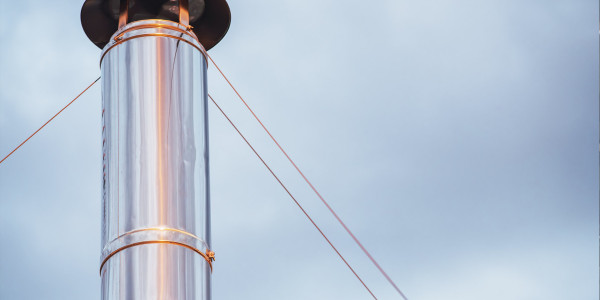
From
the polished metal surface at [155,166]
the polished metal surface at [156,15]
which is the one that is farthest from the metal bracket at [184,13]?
the polished metal surface at [155,166]

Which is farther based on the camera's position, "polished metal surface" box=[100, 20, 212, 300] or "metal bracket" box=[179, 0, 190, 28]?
"metal bracket" box=[179, 0, 190, 28]

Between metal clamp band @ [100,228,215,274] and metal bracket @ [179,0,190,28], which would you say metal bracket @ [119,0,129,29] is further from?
metal clamp band @ [100,228,215,274]

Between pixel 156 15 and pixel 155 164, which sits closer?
pixel 155 164

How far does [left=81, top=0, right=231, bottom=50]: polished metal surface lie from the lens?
27.4ft

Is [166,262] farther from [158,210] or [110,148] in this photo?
[110,148]

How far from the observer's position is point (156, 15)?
842cm

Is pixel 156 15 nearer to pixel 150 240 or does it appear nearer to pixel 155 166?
pixel 155 166

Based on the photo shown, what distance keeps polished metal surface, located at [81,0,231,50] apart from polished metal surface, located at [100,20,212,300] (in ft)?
1.59

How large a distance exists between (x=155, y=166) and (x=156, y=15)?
Result: 6.23 ft

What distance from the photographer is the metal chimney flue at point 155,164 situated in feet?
21.8

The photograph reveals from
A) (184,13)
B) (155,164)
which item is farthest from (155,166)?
(184,13)

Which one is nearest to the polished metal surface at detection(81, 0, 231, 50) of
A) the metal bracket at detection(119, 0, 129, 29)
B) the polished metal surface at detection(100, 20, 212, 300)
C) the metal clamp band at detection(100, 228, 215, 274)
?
the metal bracket at detection(119, 0, 129, 29)

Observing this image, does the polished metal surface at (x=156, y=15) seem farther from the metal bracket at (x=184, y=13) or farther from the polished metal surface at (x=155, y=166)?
the polished metal surface at (x=155, y=166)

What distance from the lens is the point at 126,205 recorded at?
22.7 ft
